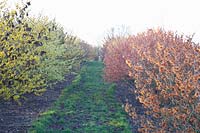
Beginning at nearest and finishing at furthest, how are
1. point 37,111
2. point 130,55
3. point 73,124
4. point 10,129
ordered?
point 10,129
point 73,124
point 37,111
point 130,55

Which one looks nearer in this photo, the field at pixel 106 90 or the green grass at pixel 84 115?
the field at pixel 106 90

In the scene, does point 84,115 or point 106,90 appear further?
point 106,90

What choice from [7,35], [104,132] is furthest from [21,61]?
[104,132]

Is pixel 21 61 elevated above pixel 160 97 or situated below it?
above

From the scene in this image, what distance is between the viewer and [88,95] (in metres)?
14.2

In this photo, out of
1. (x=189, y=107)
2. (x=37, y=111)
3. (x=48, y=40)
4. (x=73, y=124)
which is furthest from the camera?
(x=48, y=40)

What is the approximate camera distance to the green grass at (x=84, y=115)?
900 centimetres

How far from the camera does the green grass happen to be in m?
9.00

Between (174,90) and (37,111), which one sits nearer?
(174,90)

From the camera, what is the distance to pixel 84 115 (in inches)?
420

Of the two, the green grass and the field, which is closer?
the field

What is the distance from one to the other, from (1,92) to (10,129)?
4.24 ft

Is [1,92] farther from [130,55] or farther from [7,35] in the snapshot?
[130,55]

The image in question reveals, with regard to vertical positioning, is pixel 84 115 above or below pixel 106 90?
below
